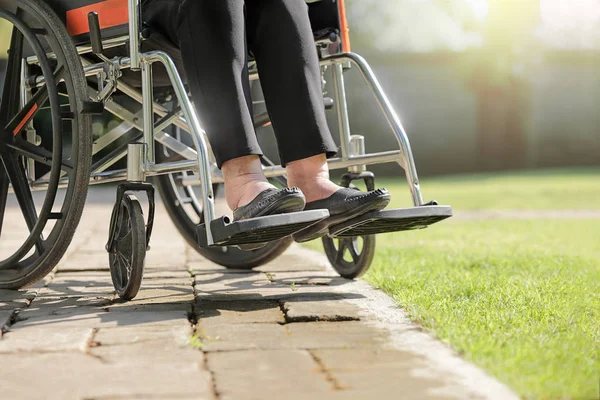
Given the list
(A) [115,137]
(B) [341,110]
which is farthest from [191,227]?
(B) [341,110]

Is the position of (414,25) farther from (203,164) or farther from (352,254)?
(203,164)

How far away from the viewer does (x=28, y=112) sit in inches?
90.4

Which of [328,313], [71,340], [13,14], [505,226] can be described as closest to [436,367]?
[328,313]

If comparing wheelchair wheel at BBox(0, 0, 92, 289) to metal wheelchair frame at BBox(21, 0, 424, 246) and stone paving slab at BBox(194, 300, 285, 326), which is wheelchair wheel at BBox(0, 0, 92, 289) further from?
stone paving slab at BBox(194, 300, 285, 326)

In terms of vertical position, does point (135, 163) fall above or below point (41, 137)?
below

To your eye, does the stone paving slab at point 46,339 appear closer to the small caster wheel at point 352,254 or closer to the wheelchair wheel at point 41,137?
the wheelchair wheel at point 41,137

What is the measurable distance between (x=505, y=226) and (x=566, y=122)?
9.32 metres

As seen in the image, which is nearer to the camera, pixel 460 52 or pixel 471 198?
pixel 471 198

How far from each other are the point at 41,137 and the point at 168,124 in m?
0.36

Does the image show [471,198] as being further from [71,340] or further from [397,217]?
[71,340]

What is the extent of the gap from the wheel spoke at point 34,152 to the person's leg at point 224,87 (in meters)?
0.40

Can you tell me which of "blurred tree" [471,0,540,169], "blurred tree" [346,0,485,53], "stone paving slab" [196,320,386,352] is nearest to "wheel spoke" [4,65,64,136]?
"stone paving slab" [196,320,386,352]

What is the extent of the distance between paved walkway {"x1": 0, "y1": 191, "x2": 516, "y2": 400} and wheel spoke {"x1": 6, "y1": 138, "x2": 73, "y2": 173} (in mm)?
326

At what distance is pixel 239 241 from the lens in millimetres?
1901
